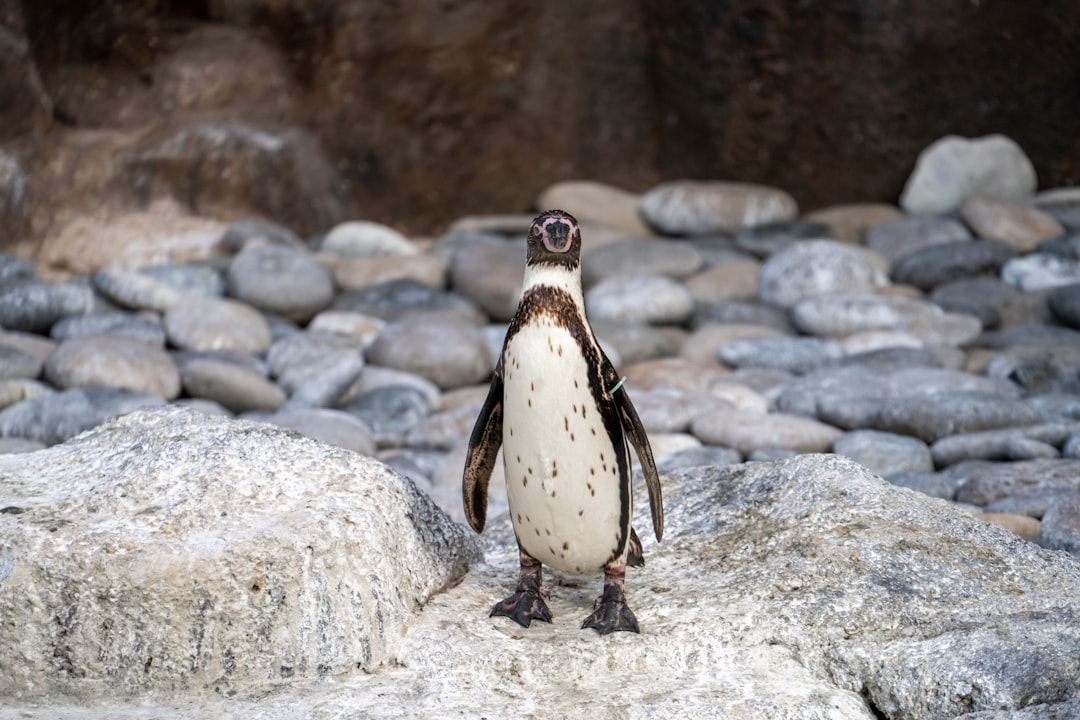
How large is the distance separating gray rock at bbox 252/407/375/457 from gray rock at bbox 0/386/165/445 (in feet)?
2.58

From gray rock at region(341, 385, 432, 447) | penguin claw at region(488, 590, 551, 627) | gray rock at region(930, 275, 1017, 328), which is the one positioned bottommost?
gray rock at region(341, 385, 432, 447)

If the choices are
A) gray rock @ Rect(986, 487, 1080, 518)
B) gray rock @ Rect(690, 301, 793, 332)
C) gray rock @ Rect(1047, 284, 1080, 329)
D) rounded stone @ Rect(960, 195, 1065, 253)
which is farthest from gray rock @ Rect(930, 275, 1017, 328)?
gray rock @ Rect(986, 487, 1080, 518)

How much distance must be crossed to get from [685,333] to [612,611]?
6.76 metres

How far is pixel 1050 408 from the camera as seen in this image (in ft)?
23.2

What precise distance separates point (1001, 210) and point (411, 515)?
8745 millimetres

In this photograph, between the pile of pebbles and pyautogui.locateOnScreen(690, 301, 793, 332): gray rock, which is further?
pyautogui.locateOnScreen(690, 301, 793, 332): gray rock

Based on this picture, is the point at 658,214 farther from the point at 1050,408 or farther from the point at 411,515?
the point at 411,515

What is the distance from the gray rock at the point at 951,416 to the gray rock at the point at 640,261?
391 centimetres

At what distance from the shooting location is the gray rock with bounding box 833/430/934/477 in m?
6.37

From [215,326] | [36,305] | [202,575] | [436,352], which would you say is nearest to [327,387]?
[436,352]

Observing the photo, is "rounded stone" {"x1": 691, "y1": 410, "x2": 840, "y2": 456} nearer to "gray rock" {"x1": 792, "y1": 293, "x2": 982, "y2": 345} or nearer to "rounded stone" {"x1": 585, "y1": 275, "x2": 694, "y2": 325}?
"gray rock" {"x1": 792, "y1": 293, "x2": 982, "y2": 345}

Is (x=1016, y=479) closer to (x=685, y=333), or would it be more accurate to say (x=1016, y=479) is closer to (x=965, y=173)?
(x=685, y=333)

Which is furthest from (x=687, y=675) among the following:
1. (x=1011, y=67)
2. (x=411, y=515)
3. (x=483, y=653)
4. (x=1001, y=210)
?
(x=1011, y=67)

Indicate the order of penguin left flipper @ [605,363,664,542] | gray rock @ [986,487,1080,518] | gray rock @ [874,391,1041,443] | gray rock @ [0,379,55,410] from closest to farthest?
penguin left flipper @ [605,363,664,542]
gray rock @ [986,487,1080,518]
gray rock @ [874,391,1041,443]
gray rock @ [0,379,55,410]
